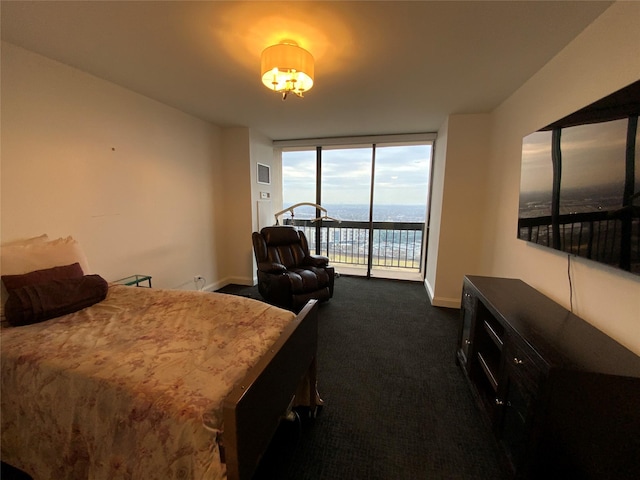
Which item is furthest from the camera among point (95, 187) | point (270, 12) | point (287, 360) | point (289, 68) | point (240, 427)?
point (95, 187)

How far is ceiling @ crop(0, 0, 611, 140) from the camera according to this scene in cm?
141

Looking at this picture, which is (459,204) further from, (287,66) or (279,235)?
(287,66)

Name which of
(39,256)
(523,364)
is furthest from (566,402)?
(39,256)

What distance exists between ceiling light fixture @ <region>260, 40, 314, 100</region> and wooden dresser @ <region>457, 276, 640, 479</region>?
1.92m

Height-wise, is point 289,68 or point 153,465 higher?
point 289,68

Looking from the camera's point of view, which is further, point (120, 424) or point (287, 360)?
point (287, 360)

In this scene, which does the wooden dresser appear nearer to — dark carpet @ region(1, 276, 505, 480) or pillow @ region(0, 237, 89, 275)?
dark carpet @ region(1, 276, 505, 480)

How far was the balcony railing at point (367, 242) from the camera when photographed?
15.1 feet

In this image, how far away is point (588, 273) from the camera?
1445mm

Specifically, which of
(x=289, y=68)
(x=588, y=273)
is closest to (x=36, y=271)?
(x=289, y=68)

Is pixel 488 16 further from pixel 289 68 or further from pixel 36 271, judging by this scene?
pixel 36 271

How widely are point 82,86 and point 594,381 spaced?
12.4 ft

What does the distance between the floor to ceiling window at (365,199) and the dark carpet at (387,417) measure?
6.71 ft

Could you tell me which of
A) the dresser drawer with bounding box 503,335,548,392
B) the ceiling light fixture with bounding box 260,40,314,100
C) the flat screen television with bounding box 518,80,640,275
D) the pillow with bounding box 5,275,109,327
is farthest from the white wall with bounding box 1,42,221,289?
the flat screen television with bounding box 518,80,640,275
